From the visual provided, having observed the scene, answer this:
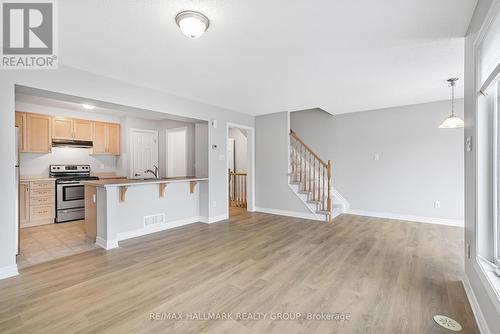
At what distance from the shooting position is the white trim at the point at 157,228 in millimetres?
3787

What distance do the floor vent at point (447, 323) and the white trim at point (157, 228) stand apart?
3.91 meters

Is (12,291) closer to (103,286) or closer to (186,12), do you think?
(103,286)

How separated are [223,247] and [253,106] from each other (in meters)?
2.99

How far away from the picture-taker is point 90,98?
3.05 meters

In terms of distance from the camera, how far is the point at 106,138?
224 inches

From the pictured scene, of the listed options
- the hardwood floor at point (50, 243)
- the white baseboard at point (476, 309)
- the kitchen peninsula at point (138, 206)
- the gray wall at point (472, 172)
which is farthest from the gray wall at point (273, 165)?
the hardwood floor at point (50, 243)

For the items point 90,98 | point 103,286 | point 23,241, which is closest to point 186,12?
point 90,98

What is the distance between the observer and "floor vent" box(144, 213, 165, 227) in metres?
4.08

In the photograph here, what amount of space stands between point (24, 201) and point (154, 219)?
8.43 ft

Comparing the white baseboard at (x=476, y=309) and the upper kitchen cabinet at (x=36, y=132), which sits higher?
the upper kitchen cabinet at (x=36, y=132)

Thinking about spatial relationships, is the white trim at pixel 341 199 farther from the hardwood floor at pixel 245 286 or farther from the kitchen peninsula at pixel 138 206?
the kitchen peninsula at pixel 138 206

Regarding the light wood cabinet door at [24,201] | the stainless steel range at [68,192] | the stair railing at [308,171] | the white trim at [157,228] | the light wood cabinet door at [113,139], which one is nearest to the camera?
the white trim at [157,228]

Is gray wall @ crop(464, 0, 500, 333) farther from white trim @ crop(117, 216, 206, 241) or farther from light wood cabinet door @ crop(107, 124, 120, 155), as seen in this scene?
light wood cabinet door @ crop(107, 124, 120, 155)

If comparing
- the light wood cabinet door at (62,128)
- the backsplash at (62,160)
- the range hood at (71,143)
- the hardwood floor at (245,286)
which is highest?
the light wood cabinet door at (62,128)
